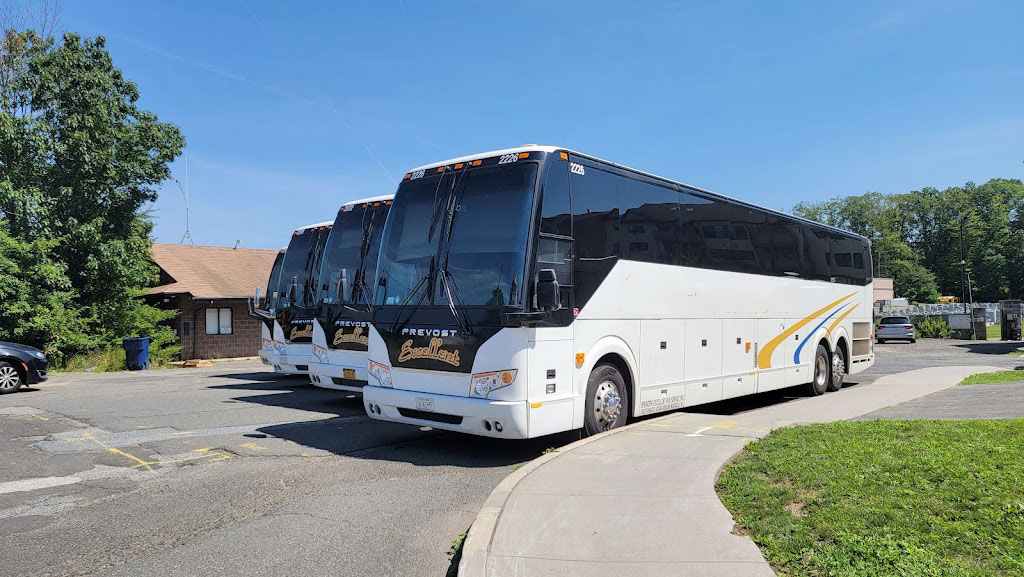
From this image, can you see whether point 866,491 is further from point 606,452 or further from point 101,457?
point 101,457

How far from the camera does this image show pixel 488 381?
303 inches

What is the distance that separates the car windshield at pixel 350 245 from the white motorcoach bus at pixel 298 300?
2.44 ft

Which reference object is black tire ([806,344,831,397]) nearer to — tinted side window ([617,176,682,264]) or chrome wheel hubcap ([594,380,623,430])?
tinted side window ([617,176,682,264])

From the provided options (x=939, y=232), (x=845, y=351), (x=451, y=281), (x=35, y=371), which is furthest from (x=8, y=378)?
(x=939, y=232)

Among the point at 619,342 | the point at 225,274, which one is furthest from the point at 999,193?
the point at 619,342

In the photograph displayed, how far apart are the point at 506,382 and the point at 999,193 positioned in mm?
128740

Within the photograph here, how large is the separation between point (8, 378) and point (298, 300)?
6.56 meters

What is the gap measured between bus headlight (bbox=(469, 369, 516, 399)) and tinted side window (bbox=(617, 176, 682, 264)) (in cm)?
264

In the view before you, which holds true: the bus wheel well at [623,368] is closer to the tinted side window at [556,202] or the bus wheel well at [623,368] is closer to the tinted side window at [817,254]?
the tinted side window at [556,202]

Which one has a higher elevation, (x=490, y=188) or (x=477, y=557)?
(x=490, y=188)

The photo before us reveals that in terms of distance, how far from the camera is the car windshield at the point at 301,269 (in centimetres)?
1456

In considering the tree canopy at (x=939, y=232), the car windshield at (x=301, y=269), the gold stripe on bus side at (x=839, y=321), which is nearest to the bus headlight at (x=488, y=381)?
the car windshield at (x=301, y=269)

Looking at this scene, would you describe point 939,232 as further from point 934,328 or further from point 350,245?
point 350,245

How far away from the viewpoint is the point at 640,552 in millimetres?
4535
